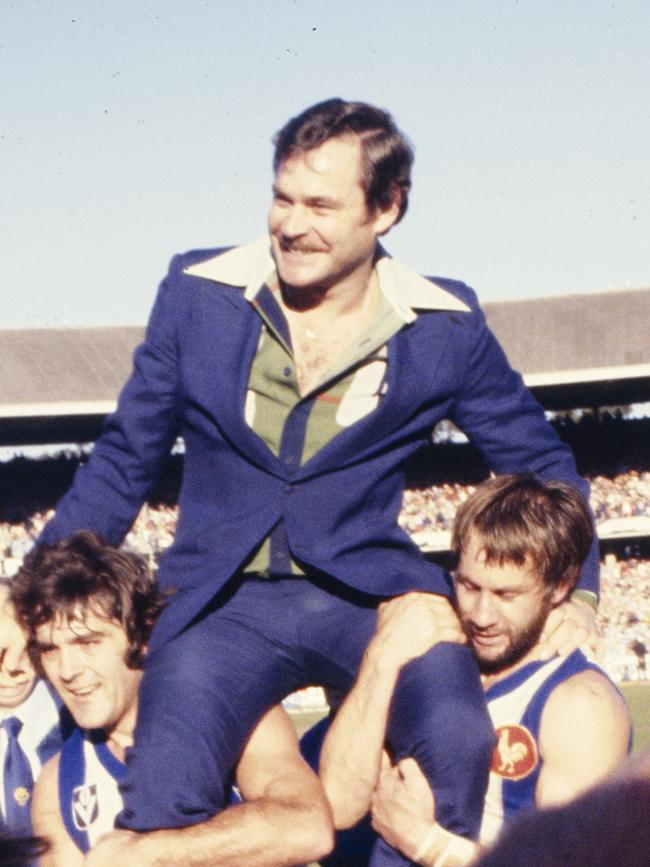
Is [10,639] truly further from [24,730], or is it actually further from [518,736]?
[518,736]

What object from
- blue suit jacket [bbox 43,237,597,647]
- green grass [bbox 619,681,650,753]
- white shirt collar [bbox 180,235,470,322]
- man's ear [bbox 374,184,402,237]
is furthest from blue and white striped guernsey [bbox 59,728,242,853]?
green grass [bbox 619,681,650,753]

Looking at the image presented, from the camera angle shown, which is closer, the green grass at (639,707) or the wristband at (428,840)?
the wristband at (428,840)

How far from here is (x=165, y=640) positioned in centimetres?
357

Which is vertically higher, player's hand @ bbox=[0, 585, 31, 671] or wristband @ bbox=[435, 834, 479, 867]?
player's hand @ bbox=[0, 585, 31, 671]

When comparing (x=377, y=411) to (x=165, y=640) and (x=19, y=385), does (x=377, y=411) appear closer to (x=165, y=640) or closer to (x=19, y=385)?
(x=165, y=640)

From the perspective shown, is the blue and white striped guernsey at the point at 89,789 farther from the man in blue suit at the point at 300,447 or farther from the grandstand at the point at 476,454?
the grandstand at the point at 476,454

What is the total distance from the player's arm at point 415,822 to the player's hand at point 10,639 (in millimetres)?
1304

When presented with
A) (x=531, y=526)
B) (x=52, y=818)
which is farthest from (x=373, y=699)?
(x=52, y=818)

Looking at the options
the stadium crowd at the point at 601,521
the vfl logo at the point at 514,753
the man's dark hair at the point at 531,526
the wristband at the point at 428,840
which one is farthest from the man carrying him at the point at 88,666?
the stadium crowd at the point at 601,521

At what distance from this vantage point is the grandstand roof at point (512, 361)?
32.5 m

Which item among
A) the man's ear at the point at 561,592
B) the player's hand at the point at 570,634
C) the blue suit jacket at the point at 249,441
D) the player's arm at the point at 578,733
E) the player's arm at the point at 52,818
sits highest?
the blue suit jacket at the point at 249,441

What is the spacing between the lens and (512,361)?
111ft

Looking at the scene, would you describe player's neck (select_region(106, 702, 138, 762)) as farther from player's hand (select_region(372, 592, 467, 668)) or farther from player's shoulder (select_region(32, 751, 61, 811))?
player's hand (select_region(372, 592, 467, 668))

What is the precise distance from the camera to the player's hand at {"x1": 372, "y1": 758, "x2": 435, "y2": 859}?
3438mm
